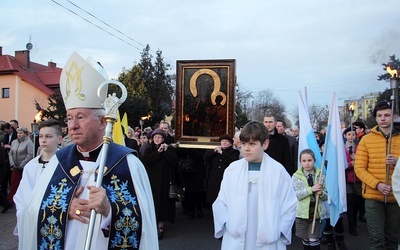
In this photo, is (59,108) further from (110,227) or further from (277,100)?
(277,100)

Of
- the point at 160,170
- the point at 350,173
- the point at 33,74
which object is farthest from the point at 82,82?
the point at 33,74

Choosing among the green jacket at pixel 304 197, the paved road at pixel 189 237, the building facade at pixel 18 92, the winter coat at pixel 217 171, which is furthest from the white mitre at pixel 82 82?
the building facade at pixel 18 92

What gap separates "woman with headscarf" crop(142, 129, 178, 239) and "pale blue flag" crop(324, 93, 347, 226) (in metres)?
2.81

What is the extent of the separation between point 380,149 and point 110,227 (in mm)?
3950

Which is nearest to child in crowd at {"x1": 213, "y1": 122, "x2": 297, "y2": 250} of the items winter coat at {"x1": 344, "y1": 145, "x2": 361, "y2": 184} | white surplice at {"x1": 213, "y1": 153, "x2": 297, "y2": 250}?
white surplice at {"x1": 213, "y1": 153, "x2": 297, "y2": 250}

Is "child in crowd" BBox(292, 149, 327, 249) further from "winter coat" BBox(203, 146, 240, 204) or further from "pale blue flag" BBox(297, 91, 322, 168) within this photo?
"winter coat" BBox(203, 146, 240, 204)

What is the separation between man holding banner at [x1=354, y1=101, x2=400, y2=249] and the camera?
509 cm

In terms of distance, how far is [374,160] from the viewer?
17.4 feet

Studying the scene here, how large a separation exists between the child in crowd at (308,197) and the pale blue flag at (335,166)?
435 millimetres

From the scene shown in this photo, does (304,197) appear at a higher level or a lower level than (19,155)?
lower

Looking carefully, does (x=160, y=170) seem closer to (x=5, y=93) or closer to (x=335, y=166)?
(x=335, y=166)

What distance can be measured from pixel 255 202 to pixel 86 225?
182cm

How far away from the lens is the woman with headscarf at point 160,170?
7465 millimetres

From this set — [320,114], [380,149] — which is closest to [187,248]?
[380,149]
